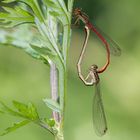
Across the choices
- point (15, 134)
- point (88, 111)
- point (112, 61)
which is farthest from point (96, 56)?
point (15, 134)

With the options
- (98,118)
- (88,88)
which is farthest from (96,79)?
(88,88)

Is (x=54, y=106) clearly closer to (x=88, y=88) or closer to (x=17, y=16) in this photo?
(x=17, y=16)

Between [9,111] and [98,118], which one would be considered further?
[98,118]

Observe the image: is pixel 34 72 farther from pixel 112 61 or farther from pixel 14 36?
pixel 14 36

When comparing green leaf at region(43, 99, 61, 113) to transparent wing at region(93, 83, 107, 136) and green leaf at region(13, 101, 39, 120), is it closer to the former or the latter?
green leaf at region(13, 101, 39, 120)

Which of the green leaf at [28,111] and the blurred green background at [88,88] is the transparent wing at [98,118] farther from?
the blurred green background at [88,88]

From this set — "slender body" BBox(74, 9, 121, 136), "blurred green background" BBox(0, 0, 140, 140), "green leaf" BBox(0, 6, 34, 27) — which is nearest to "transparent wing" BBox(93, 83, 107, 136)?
"slender body" BBox(74, 9, 121, 136)

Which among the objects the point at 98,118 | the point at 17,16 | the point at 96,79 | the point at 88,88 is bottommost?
the point at 88,88

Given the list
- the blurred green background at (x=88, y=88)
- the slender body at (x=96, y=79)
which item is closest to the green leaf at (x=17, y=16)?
the slender body at (x=96, y=79)

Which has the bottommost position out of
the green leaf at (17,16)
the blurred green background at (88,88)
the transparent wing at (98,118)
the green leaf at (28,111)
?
the blurred green background at (88,88)
